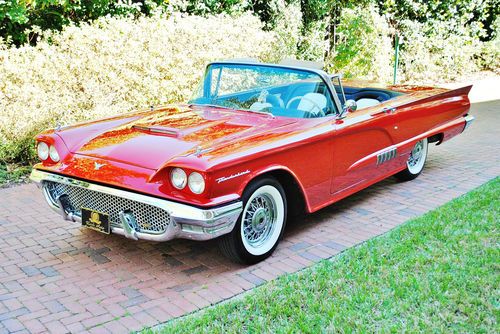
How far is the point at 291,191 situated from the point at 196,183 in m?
1.18

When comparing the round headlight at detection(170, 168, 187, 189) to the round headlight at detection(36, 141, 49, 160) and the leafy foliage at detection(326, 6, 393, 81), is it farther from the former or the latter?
the leafy foliage at detection(326, 6, 393, 81)

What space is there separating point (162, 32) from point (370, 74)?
5.34 metres

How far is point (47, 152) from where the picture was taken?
173 inches

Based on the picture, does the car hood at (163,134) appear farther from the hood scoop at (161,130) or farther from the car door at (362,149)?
the car door at (362,149)

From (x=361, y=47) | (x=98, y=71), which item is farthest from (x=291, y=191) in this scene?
(x=361, y=47)

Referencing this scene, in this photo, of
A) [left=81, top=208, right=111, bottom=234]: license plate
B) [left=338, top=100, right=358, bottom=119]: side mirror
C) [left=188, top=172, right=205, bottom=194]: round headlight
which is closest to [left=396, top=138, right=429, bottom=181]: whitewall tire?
[left=338, top=100, right=358, bottom=119]: side mirror

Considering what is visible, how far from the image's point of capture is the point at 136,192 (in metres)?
3.72

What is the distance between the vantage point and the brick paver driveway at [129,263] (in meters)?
3.46

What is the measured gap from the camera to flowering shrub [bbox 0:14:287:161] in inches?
→ 275

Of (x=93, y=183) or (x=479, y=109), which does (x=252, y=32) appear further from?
(x=93, y=183)

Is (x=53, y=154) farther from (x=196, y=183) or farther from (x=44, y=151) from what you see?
(x=196, y=183)

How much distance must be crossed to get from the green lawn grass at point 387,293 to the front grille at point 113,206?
752 millimetres

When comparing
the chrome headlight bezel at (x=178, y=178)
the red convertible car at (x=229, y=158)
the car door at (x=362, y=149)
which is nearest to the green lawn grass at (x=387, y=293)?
the red convertible car at (x=229, y=158)

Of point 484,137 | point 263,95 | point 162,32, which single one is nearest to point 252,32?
point 162,32
